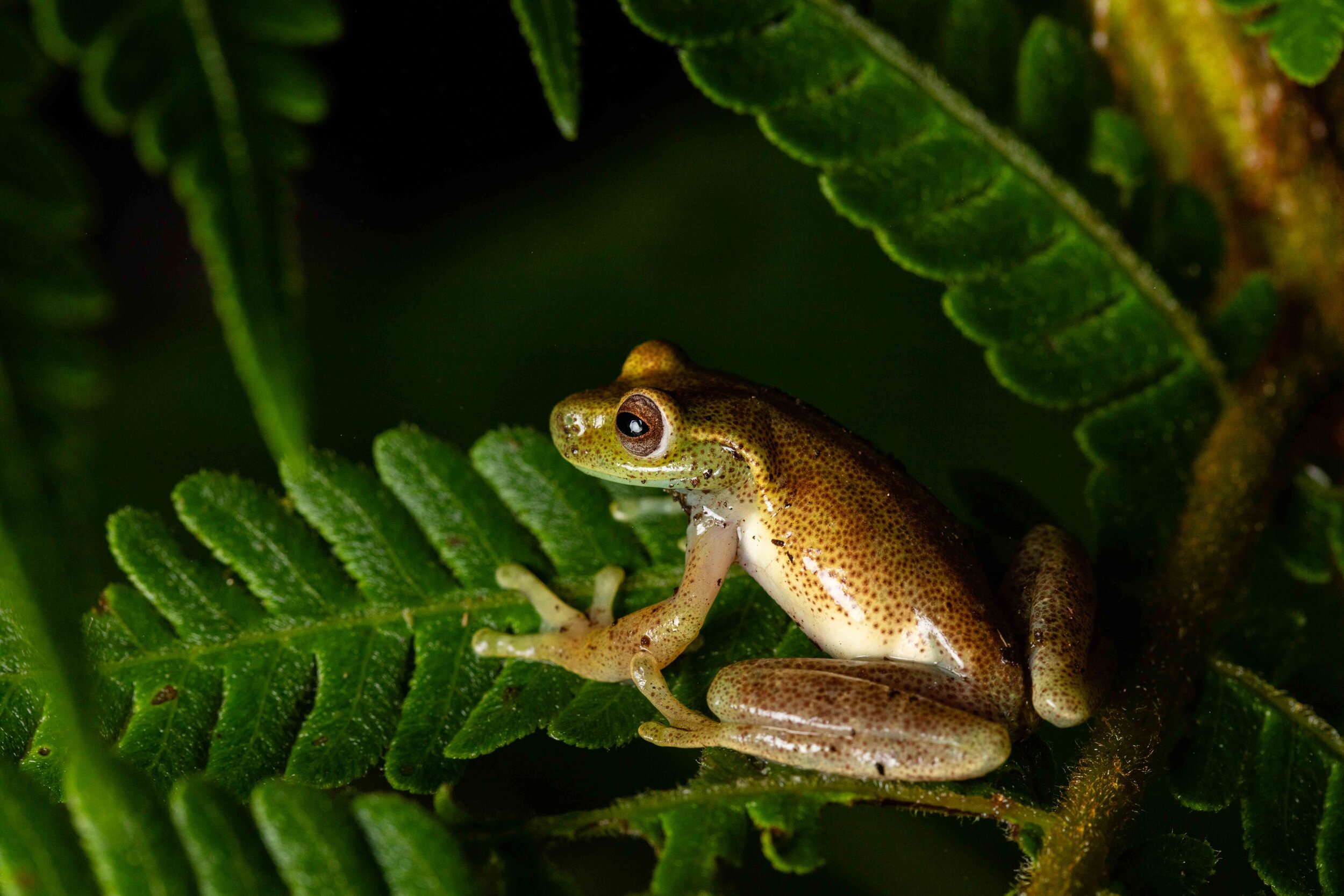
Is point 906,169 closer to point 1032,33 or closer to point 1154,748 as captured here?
point 1032,33

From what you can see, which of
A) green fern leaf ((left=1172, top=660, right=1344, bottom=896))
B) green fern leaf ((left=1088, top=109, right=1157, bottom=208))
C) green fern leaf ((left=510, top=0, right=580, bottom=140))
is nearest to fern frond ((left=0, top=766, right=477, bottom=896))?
green fern leaf ((left=510, top=0, right=580, bottom=140))

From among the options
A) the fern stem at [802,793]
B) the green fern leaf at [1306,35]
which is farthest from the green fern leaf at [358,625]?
the green fern leaf at [1306,35]

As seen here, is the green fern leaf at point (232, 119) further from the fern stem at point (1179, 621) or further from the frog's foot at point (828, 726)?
the fern stem at point (1179, 621)

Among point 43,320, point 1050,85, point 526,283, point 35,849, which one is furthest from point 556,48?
point 526,283

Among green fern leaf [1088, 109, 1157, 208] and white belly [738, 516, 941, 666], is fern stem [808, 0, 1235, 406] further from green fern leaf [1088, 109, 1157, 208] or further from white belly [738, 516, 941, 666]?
white belly [738, 516, 941, 666]

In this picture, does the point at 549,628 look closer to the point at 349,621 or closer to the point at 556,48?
the point at 349,621

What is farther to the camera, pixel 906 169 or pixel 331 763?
pixel 906 169

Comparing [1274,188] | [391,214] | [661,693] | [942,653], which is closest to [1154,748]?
[942,653]
